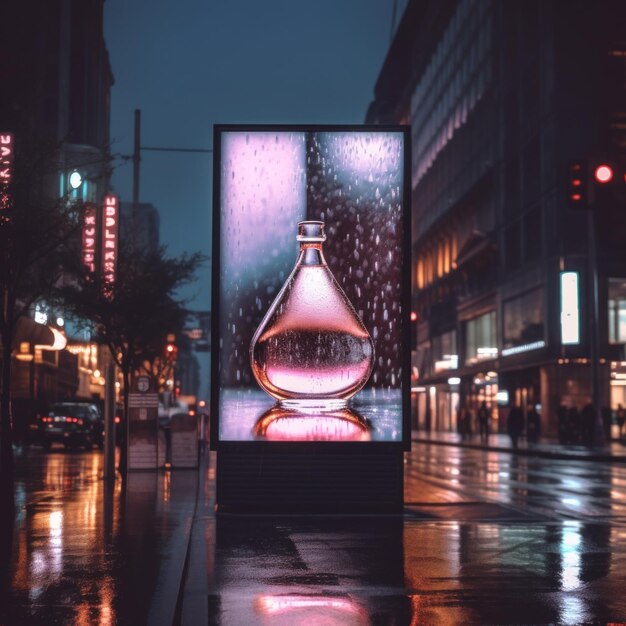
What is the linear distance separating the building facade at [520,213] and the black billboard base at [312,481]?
27887 mm

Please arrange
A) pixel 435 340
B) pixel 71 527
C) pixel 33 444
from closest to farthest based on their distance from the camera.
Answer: pixel 71 527
pixel 33 444
pixel 435 340

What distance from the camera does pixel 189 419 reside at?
29.0m

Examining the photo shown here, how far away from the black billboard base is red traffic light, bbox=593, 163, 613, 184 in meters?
12.5

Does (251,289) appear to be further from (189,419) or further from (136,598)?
(189,419)

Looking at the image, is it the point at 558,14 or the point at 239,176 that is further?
the point at 558,14

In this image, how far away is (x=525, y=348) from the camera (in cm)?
6338

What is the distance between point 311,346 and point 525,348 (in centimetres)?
5020

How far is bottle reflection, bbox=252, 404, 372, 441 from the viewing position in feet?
49.9

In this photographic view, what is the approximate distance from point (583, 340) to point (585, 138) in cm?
964

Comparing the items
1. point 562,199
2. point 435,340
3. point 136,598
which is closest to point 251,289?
point 136,598

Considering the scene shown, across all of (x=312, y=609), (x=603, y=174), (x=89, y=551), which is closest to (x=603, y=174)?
(x=603, y=174)

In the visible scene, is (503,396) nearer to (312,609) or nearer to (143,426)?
(143,426)

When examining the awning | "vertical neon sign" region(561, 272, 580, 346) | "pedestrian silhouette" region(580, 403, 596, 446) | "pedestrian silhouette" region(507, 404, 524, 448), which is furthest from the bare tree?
"vertical neon sign" region(561, 272, 580, 346)

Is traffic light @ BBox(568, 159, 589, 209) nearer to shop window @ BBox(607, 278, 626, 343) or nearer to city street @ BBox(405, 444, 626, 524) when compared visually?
city street @ BBox(405, 444, 626, 524)
